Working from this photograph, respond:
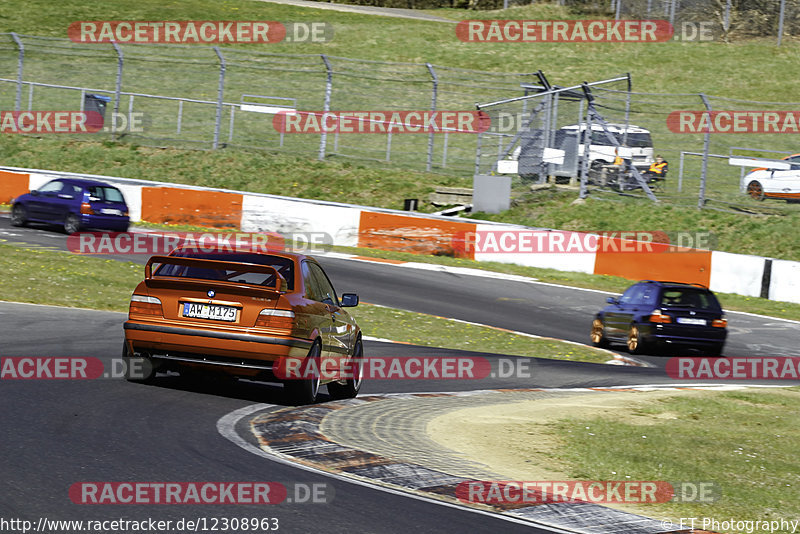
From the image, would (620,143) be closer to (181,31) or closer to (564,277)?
(564,277)

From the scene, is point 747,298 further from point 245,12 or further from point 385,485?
point 245,12

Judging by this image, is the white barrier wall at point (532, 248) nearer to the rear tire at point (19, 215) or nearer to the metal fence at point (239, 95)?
the metal fence at point (239, 95)

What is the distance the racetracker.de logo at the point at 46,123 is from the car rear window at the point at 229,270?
24.0m

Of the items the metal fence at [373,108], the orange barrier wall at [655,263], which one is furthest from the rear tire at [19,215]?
the orange barrier wall at [655,263]

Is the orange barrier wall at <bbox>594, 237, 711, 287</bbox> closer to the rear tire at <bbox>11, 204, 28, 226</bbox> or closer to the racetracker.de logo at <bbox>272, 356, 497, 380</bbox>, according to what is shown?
the racetracker.de logo at <bbox>272, 356, 497, 380</bbox>

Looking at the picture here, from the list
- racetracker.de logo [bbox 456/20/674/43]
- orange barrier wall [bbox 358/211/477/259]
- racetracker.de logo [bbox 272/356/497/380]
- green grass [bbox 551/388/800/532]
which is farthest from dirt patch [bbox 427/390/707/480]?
racetracker.de logo [bbox 456/20/674/43]

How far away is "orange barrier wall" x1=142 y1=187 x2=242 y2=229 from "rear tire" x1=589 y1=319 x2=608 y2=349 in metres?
11.1

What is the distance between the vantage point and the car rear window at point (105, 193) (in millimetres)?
22984

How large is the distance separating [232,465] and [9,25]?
49299mm

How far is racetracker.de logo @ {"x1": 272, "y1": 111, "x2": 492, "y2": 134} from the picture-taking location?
28406 millimetres

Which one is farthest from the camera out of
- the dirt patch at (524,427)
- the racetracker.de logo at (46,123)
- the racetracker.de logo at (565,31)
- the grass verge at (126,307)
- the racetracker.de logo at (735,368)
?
the racetracker.de logo at (565,31)

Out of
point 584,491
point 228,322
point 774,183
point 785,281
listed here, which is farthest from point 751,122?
point 584,491

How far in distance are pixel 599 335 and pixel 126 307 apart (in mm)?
7848

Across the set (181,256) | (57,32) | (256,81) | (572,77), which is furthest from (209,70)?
(181,256)
